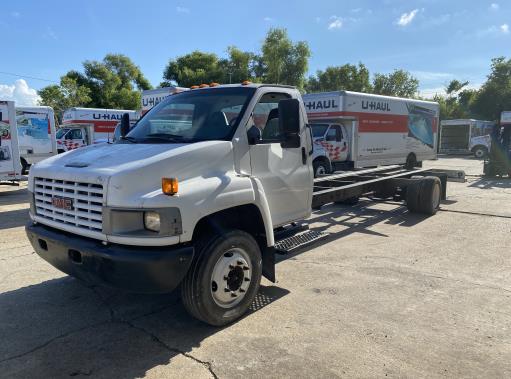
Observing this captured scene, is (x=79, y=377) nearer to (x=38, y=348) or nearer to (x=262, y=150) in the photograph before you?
(x=38, y=348)

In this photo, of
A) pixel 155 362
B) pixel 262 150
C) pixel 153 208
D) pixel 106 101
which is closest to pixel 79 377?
pixel 155 362

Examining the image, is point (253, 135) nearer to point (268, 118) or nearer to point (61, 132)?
point (268, 118)

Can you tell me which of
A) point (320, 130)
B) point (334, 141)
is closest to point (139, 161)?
point (334, 141)

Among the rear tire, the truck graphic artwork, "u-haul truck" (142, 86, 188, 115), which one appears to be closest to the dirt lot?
the rear tire

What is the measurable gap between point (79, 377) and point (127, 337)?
672 mm

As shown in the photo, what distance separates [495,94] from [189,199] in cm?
5169

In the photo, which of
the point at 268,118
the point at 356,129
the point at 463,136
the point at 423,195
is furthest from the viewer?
the point at 463,136

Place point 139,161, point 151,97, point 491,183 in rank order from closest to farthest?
point 139,161, point 151,97, point 491,183

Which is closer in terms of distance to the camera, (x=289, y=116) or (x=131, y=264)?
(x=131, y=264)

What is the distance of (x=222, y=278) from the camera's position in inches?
151

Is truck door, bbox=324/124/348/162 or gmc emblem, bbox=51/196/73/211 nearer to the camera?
gmc emblem, bbox=51/196/73/211

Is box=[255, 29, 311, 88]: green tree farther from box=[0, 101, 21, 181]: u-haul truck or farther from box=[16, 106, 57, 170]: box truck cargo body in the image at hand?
box=[0, 101, 21, 181]: u-haul truck

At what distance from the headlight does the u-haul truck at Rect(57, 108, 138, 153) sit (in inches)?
843

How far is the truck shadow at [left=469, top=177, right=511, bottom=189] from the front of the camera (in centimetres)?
1507
